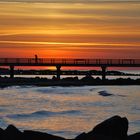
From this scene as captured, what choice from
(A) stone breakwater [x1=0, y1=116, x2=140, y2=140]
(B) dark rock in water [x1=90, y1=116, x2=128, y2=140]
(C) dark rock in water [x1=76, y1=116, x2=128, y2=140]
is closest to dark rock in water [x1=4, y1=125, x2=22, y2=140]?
(A) stone breakwater [x1=0, y1=116, x2=140, y2=140]

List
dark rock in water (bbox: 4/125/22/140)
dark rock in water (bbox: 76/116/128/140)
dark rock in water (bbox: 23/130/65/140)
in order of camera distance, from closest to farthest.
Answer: dark rock in water (bbox: 23/130/65/140) < dark rock in water (bbox: 4/125/22/140) < dark rock in water (bbox: 76/116/128/140)

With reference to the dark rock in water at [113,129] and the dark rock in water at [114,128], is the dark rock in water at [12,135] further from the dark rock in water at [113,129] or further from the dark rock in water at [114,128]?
the dark rock in water at [114,128]

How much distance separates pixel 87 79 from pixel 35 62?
36.5 ft

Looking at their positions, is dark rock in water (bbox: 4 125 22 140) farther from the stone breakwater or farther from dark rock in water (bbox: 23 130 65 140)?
dark rock in water (bbox: 23 130 65 140)

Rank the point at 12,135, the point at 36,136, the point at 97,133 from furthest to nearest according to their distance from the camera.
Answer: the point at 97,133
the point at 12,135
the point at 36,136

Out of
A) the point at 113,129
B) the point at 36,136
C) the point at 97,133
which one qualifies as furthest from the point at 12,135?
the point at 113,129

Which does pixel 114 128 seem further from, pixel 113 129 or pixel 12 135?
pixel 12 135

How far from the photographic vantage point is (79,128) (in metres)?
27.8

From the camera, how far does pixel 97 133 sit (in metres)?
19.5

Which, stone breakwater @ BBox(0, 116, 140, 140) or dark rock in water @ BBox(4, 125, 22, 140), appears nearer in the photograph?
stone breakwater @ BBox(0, 116, 140, 140)

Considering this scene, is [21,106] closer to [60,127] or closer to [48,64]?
[60,127]

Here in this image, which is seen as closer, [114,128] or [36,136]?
[36,136]

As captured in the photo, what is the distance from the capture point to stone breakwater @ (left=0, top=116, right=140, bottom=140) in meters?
18.6

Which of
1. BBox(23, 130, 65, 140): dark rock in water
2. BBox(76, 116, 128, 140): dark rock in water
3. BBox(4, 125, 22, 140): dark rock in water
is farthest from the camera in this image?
BBox(76, 116, 128, 140): dark rock in water
